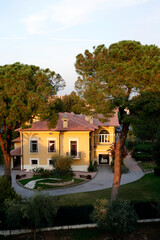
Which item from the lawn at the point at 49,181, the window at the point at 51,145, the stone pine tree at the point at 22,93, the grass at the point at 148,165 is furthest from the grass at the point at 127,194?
the window at the point at 51,145

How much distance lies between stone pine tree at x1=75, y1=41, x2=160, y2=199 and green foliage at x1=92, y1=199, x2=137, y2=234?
16.5 ft

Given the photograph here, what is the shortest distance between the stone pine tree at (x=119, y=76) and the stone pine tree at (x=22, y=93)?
376 cm

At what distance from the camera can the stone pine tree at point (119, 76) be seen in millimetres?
12133

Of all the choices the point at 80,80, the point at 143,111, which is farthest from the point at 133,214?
the point at 80,80

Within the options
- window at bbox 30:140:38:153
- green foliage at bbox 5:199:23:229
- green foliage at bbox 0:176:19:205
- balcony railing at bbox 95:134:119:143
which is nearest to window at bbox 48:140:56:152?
window at bbox 30:140:38:153

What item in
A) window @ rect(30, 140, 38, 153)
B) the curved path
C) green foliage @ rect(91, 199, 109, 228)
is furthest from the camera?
window @ rect(30, 140, 38, 153)

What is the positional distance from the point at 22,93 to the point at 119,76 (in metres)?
7.50

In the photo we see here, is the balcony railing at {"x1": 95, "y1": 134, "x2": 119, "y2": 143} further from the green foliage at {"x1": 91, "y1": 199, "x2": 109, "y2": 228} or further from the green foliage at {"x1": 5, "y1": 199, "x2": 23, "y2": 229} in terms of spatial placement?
the green foliage at {"x1": 5, "y1": 199, "x2": 23, "y2": 229}

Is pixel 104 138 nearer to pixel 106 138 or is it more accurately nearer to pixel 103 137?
pixel 103 137

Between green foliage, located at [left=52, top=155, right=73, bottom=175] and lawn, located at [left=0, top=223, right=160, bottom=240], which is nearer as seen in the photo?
lawn, located at [left=0, top=223, right=160, bottom=240]

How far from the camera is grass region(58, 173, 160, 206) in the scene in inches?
681

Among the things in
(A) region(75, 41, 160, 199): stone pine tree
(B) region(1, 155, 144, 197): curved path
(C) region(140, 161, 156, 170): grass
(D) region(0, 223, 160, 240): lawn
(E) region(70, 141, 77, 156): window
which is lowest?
(B) region(1, 155, 144, 197): curved path

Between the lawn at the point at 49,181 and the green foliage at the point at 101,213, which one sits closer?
the green foliage at the point at 101,213

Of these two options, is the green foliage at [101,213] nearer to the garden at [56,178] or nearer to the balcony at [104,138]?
the garden at [56,178]
